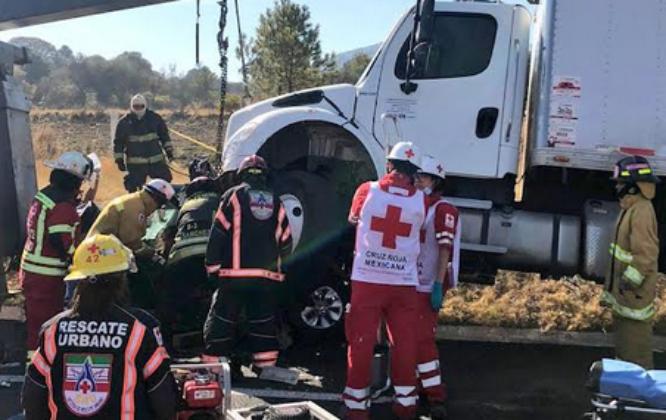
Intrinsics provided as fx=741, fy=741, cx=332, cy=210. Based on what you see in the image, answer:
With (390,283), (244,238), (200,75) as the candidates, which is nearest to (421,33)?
(244,238)

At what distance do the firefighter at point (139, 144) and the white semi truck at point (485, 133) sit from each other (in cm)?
191

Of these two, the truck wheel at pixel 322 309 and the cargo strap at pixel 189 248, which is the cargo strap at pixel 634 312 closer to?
the truck wheel at pixel 322 309

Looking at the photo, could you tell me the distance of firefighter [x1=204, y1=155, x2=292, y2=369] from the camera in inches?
223

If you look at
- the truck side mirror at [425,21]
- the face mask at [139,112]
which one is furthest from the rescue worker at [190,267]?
the face mask at [139,112]

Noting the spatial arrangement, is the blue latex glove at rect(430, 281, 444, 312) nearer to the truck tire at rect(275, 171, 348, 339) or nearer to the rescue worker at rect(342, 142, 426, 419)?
the rescue worker at rect(342, 142, 426, 419)

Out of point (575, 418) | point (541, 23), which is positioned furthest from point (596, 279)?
point (541, 23)

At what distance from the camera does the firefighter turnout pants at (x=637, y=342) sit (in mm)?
5367

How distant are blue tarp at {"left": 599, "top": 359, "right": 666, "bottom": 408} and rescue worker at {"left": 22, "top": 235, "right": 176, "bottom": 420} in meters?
2.02

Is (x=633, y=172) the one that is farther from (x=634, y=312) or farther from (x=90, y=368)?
(x=90, y=368)

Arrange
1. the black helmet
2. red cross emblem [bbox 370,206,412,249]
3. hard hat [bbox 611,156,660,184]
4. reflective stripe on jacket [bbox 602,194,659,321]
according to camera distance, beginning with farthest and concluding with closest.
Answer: the black helmet → hard hat [bbox 611,156,660,184] → reflective stripe on jacket [bbox 602,194,659,321] → red cross emblem [bbox 370,206,412,249]

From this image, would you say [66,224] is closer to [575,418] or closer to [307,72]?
[575,418]

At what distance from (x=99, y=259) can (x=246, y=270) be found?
2781mm

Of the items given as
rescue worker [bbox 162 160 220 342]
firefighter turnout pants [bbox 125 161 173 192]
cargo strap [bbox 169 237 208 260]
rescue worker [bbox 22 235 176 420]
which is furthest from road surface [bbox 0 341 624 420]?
firefighter turnout pants [bbox 125 161 173 192]

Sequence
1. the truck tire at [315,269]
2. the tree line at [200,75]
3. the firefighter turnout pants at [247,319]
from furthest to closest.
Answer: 1. the tree line at [200,75]
2. the truck tire at [315,269]
3. the firefighter turnout pants at [247,319]
